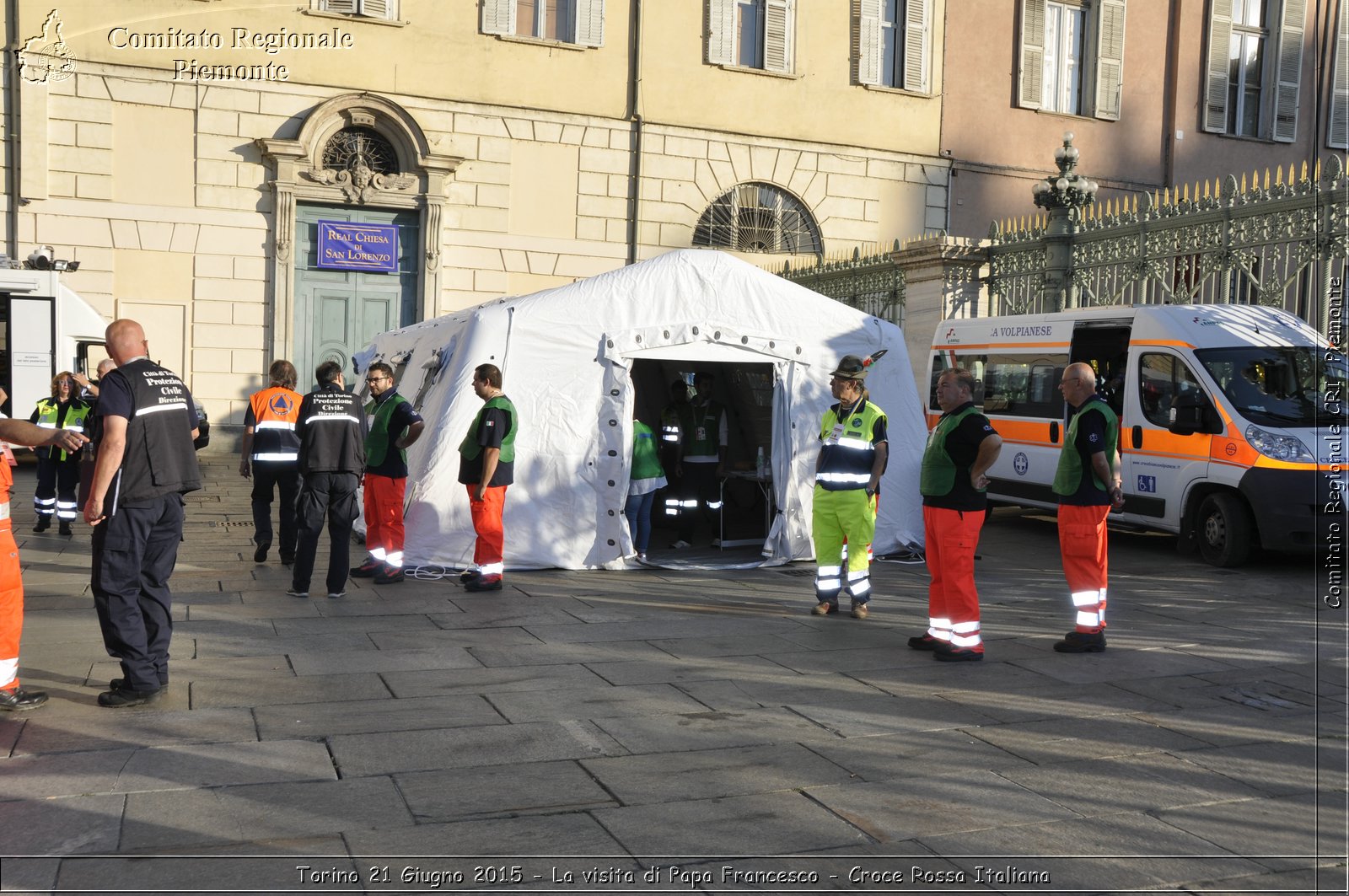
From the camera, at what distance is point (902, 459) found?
11.3 m

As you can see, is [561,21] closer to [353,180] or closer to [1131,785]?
[353,180]

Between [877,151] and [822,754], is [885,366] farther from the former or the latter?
[877,151]

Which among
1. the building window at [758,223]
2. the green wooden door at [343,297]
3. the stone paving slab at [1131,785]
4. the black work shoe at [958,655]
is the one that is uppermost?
the building window at [758,223]

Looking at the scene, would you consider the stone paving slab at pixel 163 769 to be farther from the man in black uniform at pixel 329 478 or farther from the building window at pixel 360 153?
the building window at pixel 360 153

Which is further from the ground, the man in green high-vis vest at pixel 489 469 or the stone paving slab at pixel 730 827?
the man in green high-vis vest at pixel 489 469

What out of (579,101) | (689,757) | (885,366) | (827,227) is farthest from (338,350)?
(689,757)

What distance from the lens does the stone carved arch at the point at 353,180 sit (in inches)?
775

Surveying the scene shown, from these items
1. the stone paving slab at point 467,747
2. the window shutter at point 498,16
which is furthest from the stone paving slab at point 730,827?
the window shutter at point 498,16

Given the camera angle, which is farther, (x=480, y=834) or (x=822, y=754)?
(x=822, y=754)

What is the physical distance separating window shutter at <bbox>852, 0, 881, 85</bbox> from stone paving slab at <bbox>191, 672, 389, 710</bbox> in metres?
19.2

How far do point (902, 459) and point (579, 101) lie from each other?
12.2 m

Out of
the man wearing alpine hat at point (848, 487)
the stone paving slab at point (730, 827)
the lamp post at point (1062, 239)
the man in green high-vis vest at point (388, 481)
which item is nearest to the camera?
the stone paving slab at point (730, 827)

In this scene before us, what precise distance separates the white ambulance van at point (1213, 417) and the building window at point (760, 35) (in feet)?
36.2

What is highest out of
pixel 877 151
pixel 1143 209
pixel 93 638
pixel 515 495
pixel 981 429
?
pixel 877 151
